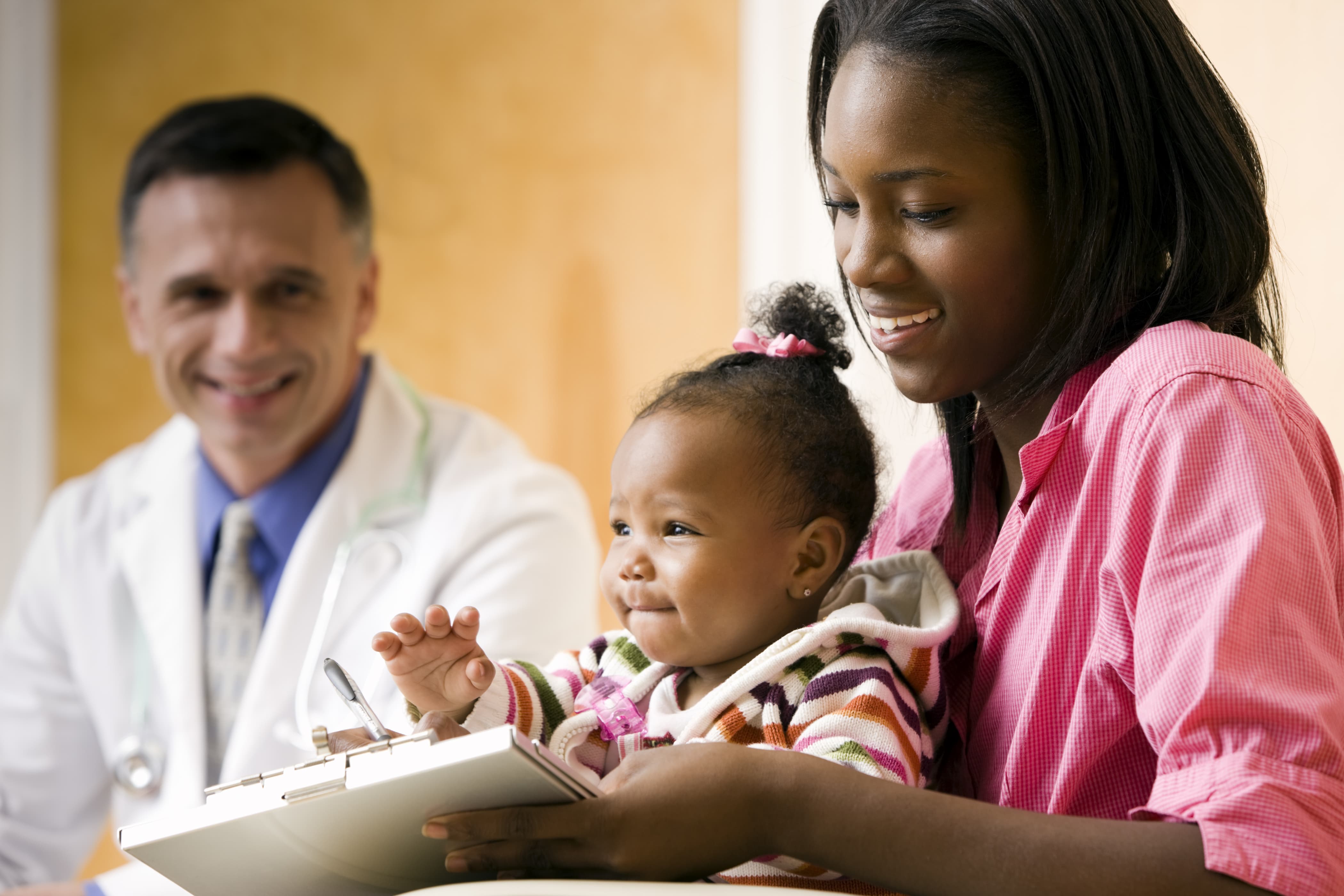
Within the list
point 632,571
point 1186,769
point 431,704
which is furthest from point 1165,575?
point 431,704

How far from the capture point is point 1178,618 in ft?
2.41

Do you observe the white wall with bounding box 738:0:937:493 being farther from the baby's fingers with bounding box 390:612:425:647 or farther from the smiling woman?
the baby's fingers with bounding box 390:612:425:647

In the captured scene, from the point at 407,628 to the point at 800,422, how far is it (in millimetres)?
337

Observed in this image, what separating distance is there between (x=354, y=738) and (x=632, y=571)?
0.23 metres

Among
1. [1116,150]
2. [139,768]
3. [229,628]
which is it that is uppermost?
[1116,150]

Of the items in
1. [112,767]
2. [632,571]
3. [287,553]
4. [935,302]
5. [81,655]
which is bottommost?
[112,767]

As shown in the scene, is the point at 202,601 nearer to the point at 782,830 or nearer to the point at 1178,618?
the point at 782,830

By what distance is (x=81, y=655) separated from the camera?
1.98 metres

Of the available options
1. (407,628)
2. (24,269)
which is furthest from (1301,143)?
(24,269)

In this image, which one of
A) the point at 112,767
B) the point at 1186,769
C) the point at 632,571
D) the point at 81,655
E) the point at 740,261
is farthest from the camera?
the point at 740,261

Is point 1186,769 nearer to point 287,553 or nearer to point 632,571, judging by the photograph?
point 632,571

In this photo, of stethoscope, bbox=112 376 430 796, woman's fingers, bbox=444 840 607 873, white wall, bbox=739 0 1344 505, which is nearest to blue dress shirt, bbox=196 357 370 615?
stethoscope, bbox=112 376 430 796

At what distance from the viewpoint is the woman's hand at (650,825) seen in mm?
742

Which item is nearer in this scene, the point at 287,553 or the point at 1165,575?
the point at 1165,575
